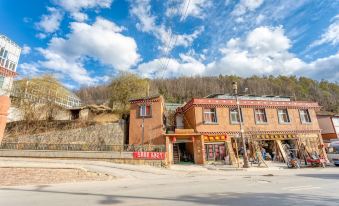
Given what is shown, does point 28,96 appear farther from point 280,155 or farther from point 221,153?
point 280,155

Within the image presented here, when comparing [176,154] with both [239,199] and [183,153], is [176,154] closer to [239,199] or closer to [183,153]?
[183,153]

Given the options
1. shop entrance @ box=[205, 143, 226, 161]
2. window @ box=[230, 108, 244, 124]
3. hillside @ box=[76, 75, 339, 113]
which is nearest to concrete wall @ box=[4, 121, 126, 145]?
shop entrance @ box=[205, 143, 226, 161]

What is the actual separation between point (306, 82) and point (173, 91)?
208ft

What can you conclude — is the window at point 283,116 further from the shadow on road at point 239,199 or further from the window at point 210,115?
the shadow on road at point 239,199

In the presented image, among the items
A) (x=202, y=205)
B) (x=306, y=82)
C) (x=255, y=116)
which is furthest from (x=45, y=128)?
(x=306, y=82)

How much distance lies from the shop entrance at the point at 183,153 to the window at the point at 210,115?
140 inches

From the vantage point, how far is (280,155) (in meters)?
23.5

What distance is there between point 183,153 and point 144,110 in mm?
7265

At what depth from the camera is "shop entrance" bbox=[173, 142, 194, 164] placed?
23.1 m

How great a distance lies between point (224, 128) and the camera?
77.9 ft

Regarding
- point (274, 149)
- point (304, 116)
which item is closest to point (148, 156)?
point (274, 149)

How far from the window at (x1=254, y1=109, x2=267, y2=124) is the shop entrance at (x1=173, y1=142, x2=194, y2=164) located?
9100 millimetres

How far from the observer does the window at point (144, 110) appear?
23.6 m

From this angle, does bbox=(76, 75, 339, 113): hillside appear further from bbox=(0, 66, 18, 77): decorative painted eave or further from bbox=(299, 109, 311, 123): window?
bbox=(299, 109, 311, 123): window
